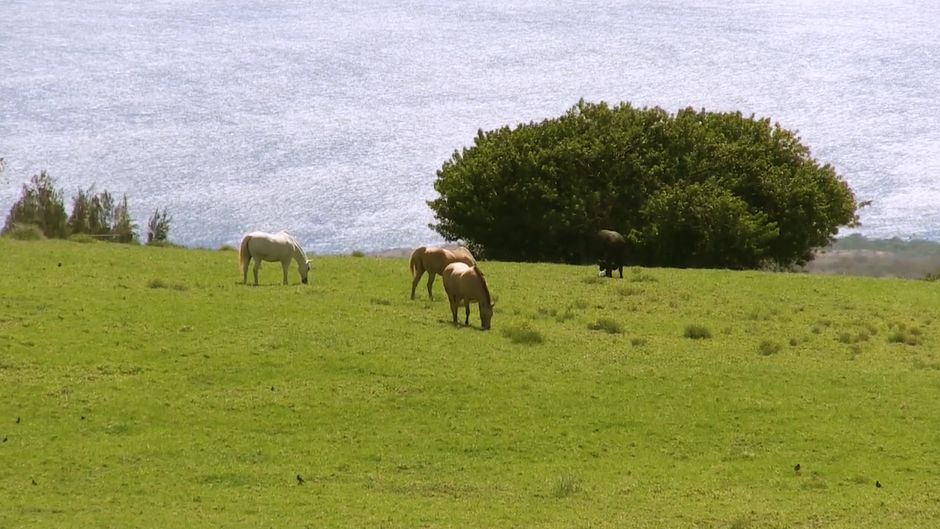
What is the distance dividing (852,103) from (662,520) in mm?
99887

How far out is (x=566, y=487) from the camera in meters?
15.9

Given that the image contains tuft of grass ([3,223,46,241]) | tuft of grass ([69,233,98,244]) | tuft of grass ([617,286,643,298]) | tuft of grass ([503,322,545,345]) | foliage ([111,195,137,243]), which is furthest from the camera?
foliage ([111,195,137,243])

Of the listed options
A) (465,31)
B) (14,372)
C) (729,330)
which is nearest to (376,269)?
(729,330)

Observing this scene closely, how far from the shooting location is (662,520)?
14.7 meters

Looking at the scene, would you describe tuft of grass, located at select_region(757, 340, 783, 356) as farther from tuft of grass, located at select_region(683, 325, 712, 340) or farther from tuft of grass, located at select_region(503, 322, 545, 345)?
tuft of grass, located at select_region(503, 322, 545, 345)

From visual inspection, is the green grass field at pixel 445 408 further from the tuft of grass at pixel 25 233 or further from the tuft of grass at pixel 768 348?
the tuft of grass at pixel 25 233

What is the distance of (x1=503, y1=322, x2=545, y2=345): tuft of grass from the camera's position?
24109 mm

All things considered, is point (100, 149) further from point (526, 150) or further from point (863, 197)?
point (526, 150)

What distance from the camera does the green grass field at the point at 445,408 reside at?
15.4m

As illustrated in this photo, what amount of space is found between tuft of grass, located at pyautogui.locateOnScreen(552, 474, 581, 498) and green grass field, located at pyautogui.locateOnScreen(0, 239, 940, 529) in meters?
0.02

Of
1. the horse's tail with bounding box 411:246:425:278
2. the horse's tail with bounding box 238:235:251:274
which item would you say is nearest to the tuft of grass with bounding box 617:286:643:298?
the horse's tail with bounding box 411:246:425:278

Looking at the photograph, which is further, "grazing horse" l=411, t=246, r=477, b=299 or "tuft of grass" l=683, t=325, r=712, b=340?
"grazing horse" l=411, t=246, r=477, b=299

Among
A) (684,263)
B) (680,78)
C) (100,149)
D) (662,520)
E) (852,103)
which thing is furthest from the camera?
(680,78)

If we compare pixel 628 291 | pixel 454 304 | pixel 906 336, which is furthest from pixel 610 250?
pixel 454 304
